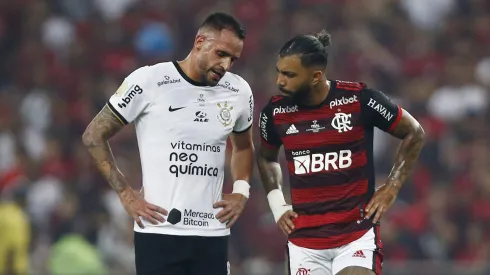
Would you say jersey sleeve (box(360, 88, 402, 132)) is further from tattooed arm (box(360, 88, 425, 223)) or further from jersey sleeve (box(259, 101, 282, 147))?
jersey sleeve (box(259, 101, 282, 147))

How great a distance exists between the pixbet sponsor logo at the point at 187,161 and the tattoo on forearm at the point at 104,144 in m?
0.36

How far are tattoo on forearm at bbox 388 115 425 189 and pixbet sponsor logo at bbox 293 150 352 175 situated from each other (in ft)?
1.27

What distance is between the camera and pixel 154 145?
7.74 m

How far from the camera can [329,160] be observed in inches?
315

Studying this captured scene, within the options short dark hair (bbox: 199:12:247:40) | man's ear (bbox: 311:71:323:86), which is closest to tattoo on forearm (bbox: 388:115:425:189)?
man's ear (bbox: 311:71:323:86)

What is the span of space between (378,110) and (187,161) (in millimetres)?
1374

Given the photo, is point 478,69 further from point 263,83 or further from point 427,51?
point 263,83

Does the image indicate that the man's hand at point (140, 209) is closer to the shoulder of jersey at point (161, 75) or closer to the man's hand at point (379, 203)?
the shoulder of jersey at point (161, 75)

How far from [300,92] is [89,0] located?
9.86 m

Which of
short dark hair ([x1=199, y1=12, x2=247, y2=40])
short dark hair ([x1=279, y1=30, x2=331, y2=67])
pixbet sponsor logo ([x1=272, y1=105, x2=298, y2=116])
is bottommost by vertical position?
pixbet sponsor logo ([x1=272, y1=105, x2=298, y2=116])

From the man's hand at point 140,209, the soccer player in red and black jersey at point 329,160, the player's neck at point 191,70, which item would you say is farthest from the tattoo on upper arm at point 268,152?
the man's hand at point 140,209

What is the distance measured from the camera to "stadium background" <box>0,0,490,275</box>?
14.0m

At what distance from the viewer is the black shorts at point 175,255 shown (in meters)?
7.69

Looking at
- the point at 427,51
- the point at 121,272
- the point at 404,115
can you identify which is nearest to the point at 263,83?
the point at 427,51
